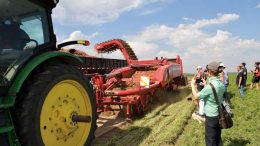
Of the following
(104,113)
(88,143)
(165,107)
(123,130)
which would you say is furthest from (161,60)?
(88,143)

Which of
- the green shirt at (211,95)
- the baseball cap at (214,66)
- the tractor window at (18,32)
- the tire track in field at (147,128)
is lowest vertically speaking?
the tire track in field at (147,128)

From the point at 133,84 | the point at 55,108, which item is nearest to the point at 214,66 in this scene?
the point at 55,108

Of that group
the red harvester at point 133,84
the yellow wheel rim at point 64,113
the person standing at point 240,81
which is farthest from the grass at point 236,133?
the person standing at point 240,81

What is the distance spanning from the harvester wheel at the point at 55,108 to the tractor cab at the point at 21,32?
10.0 inches

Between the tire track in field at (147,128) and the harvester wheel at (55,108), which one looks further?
the tire track in field at (147,128)

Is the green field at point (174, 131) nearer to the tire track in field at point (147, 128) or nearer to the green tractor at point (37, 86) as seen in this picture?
the tire track in field at point (147, 128)

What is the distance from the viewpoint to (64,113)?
13.6 ft

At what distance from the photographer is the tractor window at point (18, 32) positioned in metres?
3.79

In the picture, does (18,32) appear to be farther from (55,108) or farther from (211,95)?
(211,95)

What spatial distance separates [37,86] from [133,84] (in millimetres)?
6832

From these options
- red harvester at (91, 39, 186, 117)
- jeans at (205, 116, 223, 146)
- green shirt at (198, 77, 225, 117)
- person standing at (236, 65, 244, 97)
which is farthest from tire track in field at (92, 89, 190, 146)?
person standing at (236, 65, 244, 97)

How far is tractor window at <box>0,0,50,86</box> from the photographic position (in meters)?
3.79

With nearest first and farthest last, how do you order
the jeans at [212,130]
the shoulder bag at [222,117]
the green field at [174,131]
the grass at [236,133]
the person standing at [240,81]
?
the shoulder bag at [222,117], the jeans at [212,130], the grass at [236,133], the green field at [174,131], the person standing at [240,81]

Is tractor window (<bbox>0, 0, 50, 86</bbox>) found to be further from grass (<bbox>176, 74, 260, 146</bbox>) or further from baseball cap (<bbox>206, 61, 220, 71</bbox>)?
grass (<bbox>176, 74, 260, 146</bbox>)
